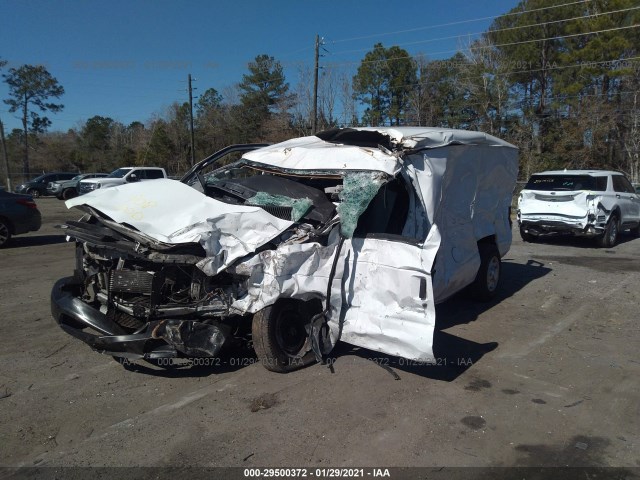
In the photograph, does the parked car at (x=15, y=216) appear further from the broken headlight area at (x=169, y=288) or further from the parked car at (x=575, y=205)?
the parked car at (x=575, y=205)

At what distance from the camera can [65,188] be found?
30.4 meters

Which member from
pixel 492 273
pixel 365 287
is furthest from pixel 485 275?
pixel 365 287

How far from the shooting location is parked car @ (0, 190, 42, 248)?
11062mm

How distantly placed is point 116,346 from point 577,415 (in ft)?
11.7

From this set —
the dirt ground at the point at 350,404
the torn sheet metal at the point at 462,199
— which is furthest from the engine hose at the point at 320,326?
the torn sheet metal at the point at 462,199

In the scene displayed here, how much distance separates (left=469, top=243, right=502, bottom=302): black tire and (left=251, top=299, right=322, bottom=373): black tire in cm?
302

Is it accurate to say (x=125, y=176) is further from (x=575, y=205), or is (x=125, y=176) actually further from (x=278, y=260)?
(x=278, y=260)

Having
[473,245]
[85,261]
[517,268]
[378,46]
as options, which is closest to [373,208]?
[473,245]

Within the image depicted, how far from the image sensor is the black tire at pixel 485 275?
A: 6527mm

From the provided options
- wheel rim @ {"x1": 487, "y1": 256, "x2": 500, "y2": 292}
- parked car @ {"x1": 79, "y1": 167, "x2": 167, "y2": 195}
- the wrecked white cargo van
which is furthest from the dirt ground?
parked car @ {"x1": 79, "y1": 167, "x2": 167, "y2": 195}

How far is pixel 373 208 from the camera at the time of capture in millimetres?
4680

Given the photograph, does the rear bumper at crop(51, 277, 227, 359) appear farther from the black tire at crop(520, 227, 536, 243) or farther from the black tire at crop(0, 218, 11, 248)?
the black tire at crop(520, 227, 536, 243)

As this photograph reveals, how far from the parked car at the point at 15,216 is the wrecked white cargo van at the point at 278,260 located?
7.95 meters

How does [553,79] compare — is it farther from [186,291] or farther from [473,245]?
[186,291]
